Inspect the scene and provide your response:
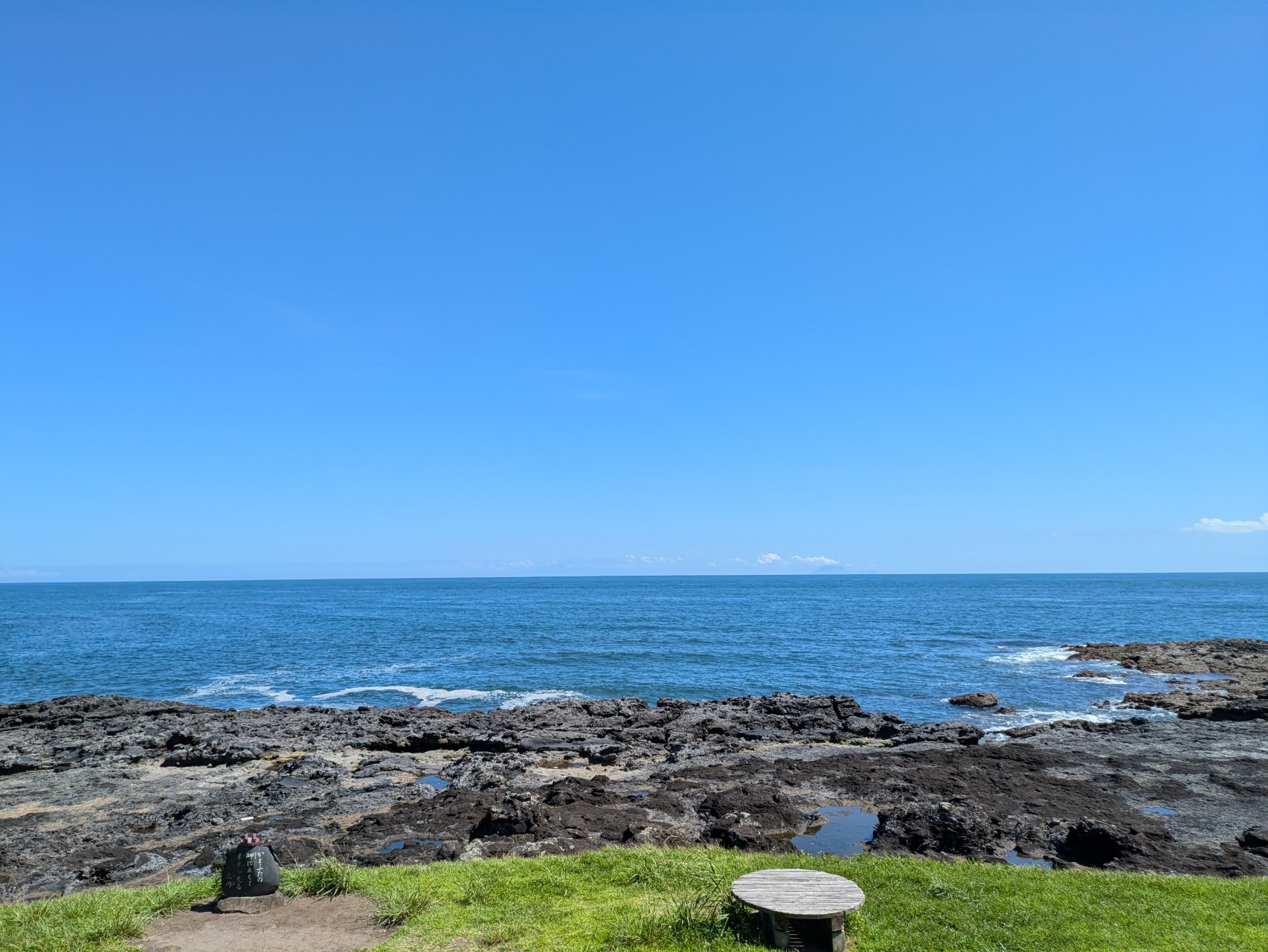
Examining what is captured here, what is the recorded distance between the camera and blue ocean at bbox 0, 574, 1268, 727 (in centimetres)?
3844

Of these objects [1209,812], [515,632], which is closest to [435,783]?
[1209,812]

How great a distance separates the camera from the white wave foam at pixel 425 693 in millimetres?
37188

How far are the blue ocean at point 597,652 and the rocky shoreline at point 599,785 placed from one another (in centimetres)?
765

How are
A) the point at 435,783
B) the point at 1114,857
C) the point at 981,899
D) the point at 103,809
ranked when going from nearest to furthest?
the point at 981,899 < the point at 1114,857 < the point at 103,809 < the point at 435,783

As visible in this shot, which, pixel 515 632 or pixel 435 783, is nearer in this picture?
pixel 435 783

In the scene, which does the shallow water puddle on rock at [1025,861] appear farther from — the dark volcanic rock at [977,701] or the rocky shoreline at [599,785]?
the dark volcanic rock at [977,701]

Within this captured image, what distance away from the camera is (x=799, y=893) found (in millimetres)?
9234

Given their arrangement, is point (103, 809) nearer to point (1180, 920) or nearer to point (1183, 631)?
point (1180, 920)

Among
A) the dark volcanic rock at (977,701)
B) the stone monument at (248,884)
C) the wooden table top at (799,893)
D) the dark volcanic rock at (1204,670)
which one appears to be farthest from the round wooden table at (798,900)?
the dark volcanic rock at (977,701)

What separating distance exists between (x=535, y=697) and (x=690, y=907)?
94.2 feet

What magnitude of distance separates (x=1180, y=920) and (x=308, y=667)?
162 feet

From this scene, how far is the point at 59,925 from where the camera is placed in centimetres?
991

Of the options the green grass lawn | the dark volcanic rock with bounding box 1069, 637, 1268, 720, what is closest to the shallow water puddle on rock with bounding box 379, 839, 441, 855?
the green grass lawn

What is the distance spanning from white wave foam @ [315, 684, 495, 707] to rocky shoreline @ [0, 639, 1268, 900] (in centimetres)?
633
